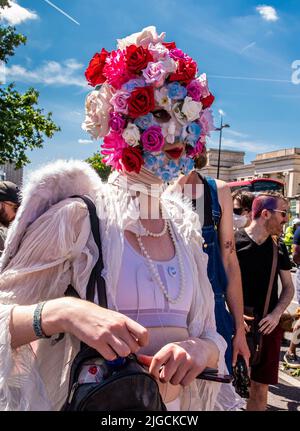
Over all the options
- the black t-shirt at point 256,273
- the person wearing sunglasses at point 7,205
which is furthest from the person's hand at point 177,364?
the person wearing sunglasses at point 7,205

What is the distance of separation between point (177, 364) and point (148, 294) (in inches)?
11.6

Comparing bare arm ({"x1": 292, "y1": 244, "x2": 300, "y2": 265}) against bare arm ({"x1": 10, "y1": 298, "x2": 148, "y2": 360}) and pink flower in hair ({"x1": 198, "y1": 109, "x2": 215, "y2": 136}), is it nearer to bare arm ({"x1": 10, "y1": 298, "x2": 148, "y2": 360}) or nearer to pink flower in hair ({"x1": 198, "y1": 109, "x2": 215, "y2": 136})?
pink flower in hair ({"x1": 198, "y1": 109, "x2": 215, "y2": 136})

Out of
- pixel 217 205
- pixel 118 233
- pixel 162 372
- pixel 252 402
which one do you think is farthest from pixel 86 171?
pixel 252 402

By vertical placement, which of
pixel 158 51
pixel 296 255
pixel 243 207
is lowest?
pixel 296 255

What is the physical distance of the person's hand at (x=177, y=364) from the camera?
1187 millimetres

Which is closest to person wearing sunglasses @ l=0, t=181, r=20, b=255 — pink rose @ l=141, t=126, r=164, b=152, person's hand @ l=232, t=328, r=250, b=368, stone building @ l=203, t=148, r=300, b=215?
person's hand @ l=232, t=328, r=250, b=368

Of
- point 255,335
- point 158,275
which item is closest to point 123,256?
point 158,275

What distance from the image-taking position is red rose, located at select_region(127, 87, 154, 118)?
1.51 m

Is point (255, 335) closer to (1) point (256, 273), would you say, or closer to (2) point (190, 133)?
(1) point (256, 273)

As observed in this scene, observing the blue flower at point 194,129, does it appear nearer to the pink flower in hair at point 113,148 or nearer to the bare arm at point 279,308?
the pink flower in hair at point 113,148

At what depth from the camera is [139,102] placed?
151cm

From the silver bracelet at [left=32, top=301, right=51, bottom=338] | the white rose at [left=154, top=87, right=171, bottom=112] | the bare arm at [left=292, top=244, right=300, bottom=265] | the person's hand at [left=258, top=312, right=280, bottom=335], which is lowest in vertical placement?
the person's hand at [left=258, top=312, right=280, bottom=335]

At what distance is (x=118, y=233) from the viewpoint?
147cm

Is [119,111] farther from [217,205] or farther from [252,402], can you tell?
[252,402]
